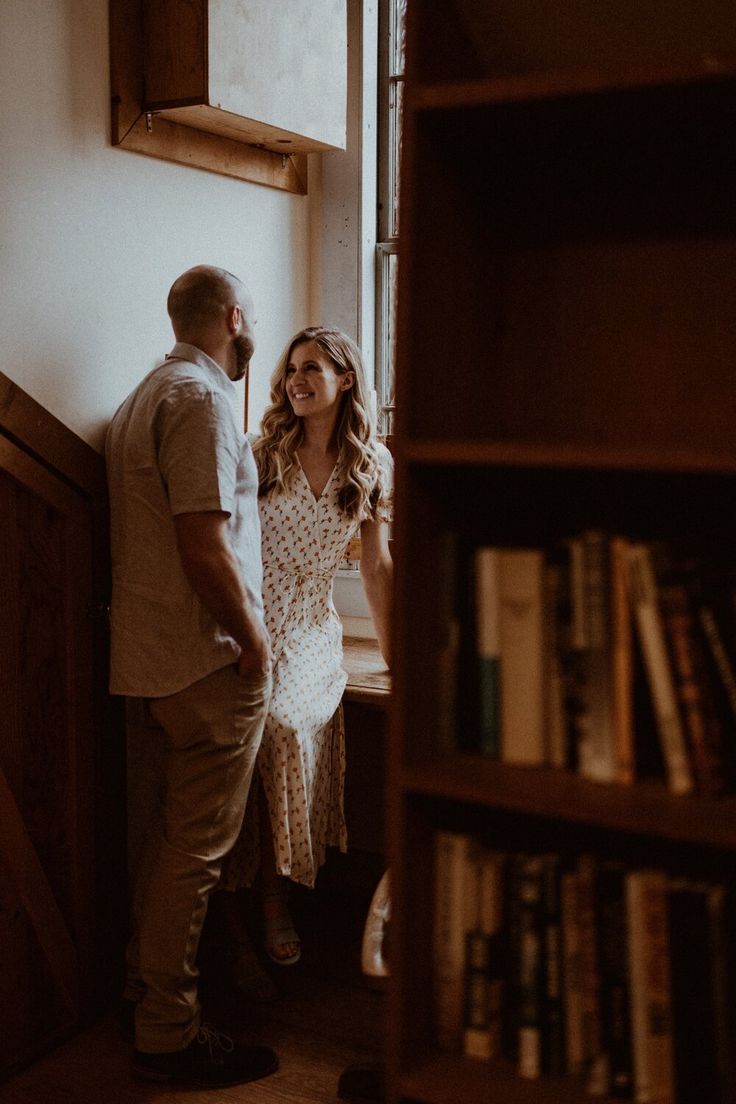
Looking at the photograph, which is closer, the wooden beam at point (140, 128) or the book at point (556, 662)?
the book at point (556, 662)

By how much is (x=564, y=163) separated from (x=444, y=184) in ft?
0.51

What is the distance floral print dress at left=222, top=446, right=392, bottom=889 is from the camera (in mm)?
2760

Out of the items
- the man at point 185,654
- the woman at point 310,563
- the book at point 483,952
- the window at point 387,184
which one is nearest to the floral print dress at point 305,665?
the woman at point 310,563

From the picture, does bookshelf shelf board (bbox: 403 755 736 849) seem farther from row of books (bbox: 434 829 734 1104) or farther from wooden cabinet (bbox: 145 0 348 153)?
wooden cabinet (bbox: 145 0 348 153)

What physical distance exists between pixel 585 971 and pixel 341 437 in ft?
6.15

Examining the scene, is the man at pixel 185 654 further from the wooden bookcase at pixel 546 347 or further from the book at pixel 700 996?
the book at pixel 700 996

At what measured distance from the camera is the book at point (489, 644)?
51.3 inches

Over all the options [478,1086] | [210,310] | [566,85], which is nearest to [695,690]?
[478,1086]

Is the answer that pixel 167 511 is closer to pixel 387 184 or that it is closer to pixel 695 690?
pixel 695 690

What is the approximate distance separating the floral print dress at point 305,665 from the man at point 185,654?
0.28m

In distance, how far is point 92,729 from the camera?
2551 millimetres

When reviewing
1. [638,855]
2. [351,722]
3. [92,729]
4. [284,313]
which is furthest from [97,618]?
[638,855]

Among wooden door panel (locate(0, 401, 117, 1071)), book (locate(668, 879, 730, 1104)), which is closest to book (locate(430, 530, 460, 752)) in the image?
book (locate(668, 879, 730, 1104))

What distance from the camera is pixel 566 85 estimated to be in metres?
1.17
